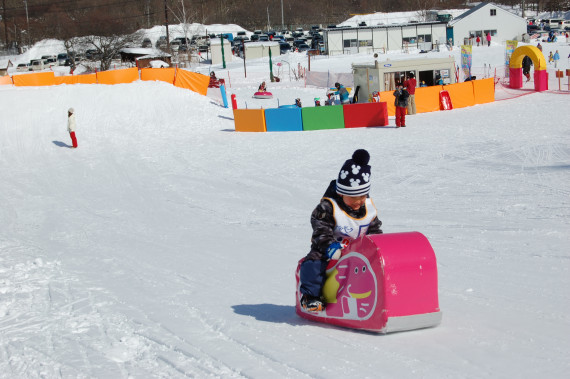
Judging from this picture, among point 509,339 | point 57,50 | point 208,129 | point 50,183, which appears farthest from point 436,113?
point 57,50

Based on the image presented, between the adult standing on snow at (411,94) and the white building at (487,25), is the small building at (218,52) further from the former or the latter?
the adult standing on snow at (411,94)

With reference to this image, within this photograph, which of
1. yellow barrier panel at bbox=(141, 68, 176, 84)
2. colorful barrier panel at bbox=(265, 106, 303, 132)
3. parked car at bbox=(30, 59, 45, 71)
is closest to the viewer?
colorful barrier panel at bbox=(265, 106, 303, 132)

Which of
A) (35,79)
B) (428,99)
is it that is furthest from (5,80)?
(428,99)

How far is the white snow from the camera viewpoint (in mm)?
4742

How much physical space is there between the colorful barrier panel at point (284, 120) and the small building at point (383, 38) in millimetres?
39075

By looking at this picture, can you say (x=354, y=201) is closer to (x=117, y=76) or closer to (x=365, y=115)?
(x=365, y=115)

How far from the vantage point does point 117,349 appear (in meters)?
5.16

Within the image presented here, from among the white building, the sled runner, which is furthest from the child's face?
the white building

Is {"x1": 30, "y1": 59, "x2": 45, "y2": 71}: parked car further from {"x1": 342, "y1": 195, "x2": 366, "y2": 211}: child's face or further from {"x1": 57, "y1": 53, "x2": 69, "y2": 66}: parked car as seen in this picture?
{"x1": 342, "y1": 195, "x2": 366, "y2": 211}: child's face

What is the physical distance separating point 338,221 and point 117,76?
26.3m

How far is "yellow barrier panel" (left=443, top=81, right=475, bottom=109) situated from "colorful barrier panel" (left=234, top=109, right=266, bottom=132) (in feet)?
23.5

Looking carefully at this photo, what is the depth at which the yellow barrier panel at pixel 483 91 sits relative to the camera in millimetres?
25006

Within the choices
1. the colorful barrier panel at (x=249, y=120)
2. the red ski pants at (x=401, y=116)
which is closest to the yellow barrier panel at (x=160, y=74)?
the colorful barrier panel at (x=249, y=120)

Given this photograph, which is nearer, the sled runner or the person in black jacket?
the person in black jacket
